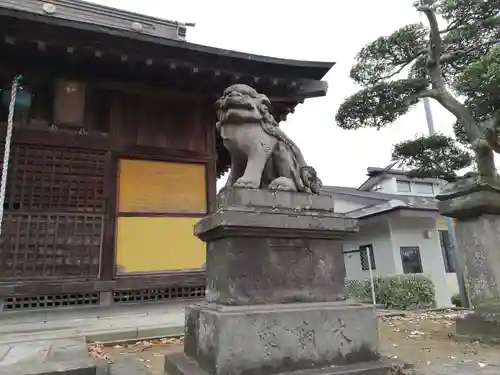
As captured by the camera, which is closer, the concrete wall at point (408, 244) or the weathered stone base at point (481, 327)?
the weathered stone base at point (481, 327)

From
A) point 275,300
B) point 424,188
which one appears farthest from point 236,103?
point 424,188

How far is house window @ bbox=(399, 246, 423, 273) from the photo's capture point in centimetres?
1334

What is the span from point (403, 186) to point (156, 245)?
18627 mm

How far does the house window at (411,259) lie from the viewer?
13.3 meters

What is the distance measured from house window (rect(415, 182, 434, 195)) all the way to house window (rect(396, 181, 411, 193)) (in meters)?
0.46

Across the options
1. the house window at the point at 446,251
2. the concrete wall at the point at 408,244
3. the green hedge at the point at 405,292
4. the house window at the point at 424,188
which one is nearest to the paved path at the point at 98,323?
the green hedge at the point at 405,292

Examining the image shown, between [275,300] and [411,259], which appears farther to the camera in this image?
[411,259]

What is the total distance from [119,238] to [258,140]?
383 cm

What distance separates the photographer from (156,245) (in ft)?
20.3

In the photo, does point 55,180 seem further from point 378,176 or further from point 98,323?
point 378,176

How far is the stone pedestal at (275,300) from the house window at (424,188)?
20254 mm

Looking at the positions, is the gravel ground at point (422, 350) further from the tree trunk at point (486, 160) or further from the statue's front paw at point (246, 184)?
the tree trunk at point (486, 160)

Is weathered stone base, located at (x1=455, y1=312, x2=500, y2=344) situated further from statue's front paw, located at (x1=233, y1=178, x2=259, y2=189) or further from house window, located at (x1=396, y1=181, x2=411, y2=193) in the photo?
house window, located at (x1=396, y1=181, x2=411, y2=193)

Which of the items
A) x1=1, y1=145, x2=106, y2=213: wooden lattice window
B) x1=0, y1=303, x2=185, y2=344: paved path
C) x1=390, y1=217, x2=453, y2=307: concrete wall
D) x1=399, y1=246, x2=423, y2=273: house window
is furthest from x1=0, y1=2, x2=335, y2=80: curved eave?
x1=399, y1=246, x2=423, y2=273: house window
